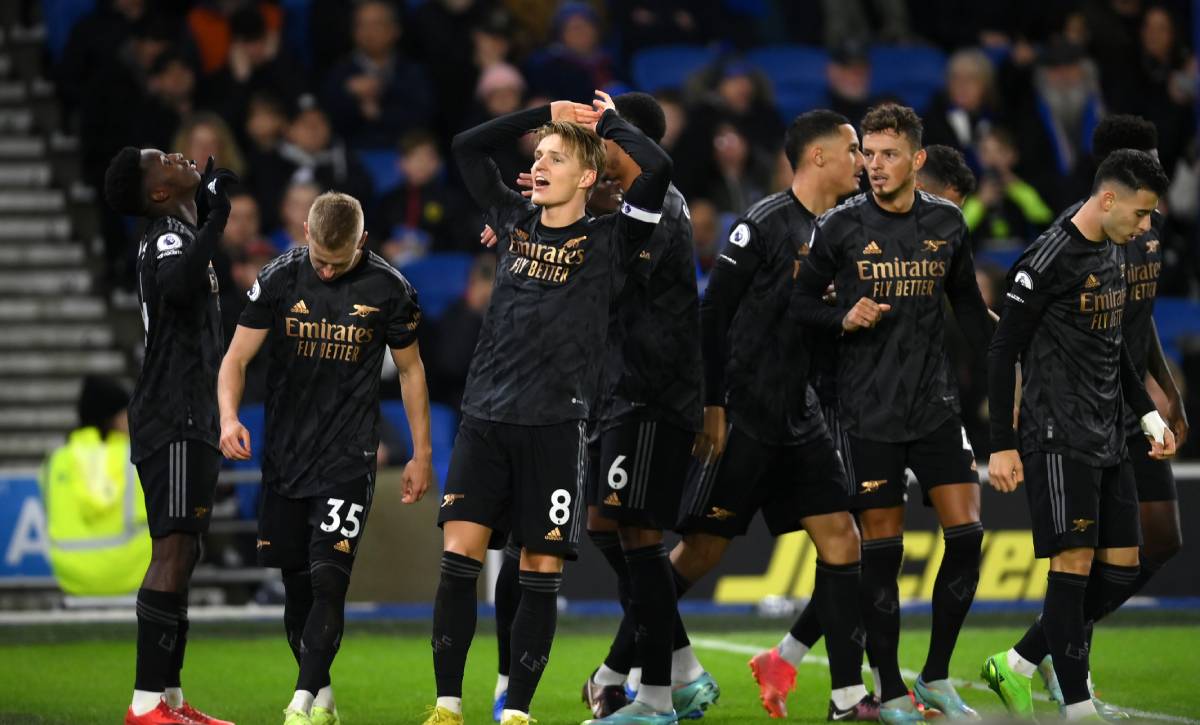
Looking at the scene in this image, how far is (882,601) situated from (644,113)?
2.24m

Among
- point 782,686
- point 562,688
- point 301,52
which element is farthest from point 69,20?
point 782,686

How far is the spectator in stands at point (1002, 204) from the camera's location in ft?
48.0

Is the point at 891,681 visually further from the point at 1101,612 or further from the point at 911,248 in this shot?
the point at 911,248

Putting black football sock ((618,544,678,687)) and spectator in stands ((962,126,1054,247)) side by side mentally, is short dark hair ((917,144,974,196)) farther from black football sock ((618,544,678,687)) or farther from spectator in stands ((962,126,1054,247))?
spectator in stands ((962,126,1054,247))

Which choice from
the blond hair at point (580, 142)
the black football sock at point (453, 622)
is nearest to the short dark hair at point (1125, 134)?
the blond hair at point (580, 142)

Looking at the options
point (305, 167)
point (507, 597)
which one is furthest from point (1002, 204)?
point (507, 597)

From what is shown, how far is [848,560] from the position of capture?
7.68m

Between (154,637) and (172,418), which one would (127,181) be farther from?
(154,637)

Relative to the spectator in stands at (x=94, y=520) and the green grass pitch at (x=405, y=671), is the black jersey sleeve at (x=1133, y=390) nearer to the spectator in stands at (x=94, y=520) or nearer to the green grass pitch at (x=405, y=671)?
the green grass pitch at (x=405, y=671)

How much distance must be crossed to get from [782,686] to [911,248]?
1.99 meters

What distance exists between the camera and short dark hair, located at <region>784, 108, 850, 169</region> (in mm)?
8070

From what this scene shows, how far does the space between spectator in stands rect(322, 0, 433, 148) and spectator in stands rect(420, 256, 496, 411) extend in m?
2.72

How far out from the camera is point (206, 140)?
46.4 ft

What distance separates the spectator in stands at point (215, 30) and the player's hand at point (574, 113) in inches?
359
